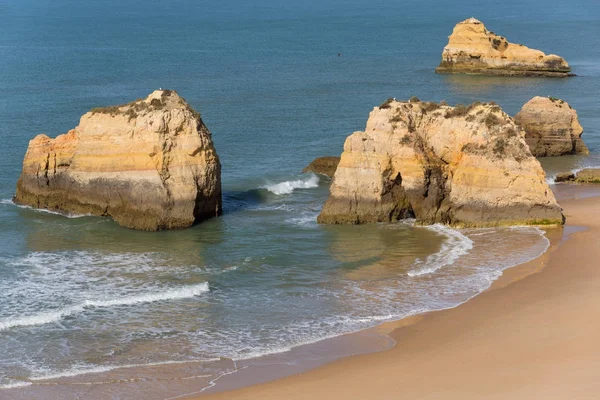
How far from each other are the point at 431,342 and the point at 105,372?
8.85 metres

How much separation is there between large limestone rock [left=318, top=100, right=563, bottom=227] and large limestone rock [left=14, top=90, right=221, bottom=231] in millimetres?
5572

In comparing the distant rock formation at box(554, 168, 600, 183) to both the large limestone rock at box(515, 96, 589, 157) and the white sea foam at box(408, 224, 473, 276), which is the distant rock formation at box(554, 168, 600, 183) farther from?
the white sea foam at box(408, 224, 473, 276)

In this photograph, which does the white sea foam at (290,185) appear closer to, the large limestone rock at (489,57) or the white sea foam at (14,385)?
the white sea foam at (14,385)

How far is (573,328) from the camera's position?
27141mm

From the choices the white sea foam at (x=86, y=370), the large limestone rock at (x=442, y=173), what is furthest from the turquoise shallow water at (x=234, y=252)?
the large limestone rock at (x=442, y=173)

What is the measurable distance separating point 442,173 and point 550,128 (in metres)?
17.5

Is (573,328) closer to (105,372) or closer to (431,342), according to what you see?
(431,342)

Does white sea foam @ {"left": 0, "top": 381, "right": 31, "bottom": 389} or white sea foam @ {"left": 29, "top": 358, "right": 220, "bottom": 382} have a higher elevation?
white sea foam @ {"left": 29, "top": 358, "right": 220, "bottom": 382}

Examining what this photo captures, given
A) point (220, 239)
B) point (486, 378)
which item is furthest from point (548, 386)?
point (220, 239)

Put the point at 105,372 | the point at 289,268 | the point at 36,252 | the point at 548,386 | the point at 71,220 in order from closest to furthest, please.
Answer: the point at 548,386 < the point at 105,372 < the point at 289,268 < the point at 36,252 < the point at 71,220

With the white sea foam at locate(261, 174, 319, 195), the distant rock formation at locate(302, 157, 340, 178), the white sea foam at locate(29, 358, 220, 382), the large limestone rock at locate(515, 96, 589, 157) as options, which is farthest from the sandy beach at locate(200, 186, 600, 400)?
the large limestone rock at locate(515, 96, 589, 157)

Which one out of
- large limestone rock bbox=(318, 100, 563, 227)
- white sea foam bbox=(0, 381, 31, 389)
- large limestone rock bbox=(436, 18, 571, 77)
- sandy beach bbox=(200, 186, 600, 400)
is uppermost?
large limestone rock bbox=(436, 18, 571, 77)

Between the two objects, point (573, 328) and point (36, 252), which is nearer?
point (573, 328)

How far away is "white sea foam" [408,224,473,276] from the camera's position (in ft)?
110
